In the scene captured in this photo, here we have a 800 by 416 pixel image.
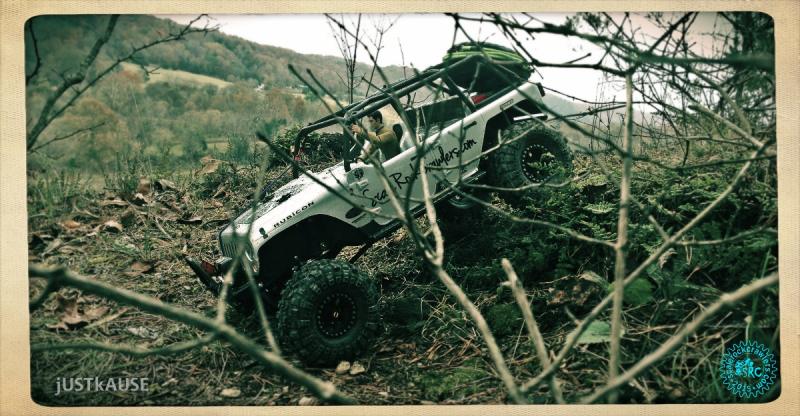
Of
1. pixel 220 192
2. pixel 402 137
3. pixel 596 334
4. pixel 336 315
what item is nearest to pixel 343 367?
pixel 336 315

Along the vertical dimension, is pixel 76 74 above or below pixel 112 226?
above

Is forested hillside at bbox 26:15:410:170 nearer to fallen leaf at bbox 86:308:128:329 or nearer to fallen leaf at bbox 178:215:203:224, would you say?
fallen leaf at bbox 178:215:203:224

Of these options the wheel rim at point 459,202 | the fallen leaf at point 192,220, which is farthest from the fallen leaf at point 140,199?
the wheel rim at point 459,202

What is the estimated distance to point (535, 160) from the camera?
13.0 feet

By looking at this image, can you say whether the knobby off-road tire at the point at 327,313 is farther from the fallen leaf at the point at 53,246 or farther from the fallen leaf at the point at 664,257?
the fallen leaf at the point at 664,257

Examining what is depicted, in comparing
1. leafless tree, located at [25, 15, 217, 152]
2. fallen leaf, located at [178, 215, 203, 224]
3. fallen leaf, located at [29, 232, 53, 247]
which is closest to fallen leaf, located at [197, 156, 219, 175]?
fallen leaf, located at [178, 215, 203, 224]

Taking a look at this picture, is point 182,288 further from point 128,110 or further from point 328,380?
point 328,380

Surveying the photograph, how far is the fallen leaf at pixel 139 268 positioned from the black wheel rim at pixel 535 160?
2.62 meters

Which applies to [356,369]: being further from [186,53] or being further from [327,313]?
[186,53]

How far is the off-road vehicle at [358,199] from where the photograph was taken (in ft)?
9.62

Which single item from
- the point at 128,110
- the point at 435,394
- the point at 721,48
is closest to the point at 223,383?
the point at 435,394

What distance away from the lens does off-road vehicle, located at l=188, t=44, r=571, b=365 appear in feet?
9.62

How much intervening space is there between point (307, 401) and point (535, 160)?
7.51 ft

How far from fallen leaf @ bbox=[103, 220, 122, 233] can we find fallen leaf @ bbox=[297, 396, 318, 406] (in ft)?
7.19
